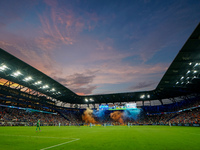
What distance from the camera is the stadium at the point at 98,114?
8258mm

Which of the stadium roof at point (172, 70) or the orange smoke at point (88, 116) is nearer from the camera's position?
the stadium roof at point (172, 70)

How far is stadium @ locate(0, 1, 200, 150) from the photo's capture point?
826 centimetres

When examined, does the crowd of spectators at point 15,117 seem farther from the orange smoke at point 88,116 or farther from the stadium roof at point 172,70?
the orange smoke at point 88,116

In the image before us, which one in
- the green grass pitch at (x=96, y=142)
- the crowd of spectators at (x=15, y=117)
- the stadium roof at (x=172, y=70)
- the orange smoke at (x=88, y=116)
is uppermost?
the stadium roof at (x=172, y=70)

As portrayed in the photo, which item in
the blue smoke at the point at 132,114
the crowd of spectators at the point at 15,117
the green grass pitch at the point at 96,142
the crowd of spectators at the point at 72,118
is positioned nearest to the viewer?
the green grass pitch at the point at 96,142

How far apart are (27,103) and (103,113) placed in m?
41.3

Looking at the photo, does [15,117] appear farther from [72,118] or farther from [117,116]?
A: [117,116]

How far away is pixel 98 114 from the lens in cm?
7481

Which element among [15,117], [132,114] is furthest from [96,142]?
[132,114]

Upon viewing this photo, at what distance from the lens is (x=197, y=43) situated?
1983cm

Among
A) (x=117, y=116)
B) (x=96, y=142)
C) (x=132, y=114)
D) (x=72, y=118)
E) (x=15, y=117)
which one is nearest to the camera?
(x=96, y=142)

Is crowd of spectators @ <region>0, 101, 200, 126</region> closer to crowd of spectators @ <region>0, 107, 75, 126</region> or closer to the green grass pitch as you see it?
crowd of spectators @ <region>0, 107, 75, 126</region>

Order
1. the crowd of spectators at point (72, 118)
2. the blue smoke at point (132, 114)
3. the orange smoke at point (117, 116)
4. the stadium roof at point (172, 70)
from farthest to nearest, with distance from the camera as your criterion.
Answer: the blue smoke at point (132, 114), the orange smoke at point (117, 116), the crowd of spectators at point (72, 118), the stadium roof at point (172, 70)

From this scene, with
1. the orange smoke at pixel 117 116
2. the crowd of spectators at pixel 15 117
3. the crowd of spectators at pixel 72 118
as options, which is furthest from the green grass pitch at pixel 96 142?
the orange smoke at pixel 117 116
